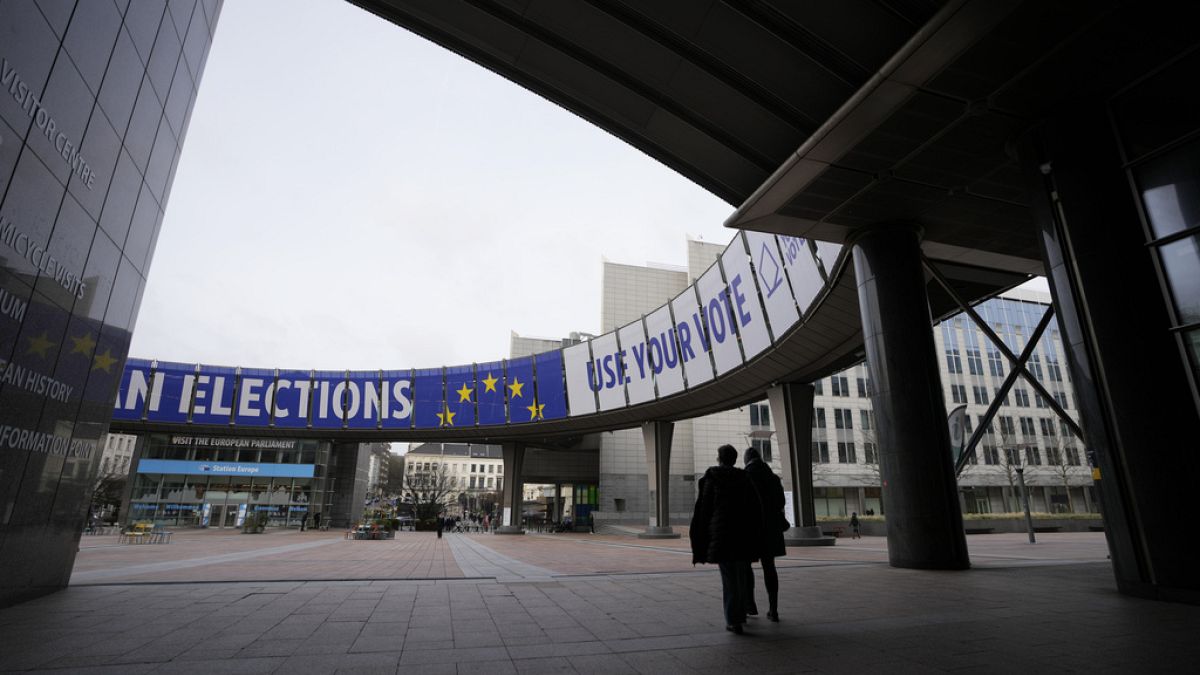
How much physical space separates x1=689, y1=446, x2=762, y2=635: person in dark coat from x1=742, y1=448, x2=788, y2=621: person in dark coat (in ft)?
0.97

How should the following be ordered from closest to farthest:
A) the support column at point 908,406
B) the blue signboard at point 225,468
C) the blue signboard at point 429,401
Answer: the support column at point 908,406 → the blue signboard at point 429,401 → the blue signboard at point 225,468

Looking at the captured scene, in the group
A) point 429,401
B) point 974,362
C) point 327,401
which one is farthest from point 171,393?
point 974,362

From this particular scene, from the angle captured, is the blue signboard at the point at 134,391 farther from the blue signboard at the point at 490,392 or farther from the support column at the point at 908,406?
the support column at the point at 908,406

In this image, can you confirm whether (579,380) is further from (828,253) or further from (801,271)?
(828,253)

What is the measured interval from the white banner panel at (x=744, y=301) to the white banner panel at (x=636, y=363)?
27.2ft

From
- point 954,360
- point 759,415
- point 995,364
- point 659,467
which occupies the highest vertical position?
point 954,360

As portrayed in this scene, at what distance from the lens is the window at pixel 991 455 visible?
51.8 m

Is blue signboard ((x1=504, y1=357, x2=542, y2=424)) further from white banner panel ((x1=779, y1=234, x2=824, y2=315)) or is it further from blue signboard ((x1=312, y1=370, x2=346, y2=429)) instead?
white banner panel ((x1=779, y1=234, x2=824, y2=315))

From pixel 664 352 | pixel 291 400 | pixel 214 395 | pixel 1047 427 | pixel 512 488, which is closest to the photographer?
pixel 664 352

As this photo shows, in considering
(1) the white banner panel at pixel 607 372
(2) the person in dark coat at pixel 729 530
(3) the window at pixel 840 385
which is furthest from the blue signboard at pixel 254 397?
(3) the window at pixel 840 385

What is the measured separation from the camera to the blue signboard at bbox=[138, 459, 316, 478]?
42094 millimetres

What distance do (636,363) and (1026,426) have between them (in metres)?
46.2

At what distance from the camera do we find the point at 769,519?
612 cm

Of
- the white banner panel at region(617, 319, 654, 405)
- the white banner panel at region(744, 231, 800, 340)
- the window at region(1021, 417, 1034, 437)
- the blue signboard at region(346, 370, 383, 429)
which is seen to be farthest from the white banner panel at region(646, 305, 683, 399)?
the window at region(1021, 417, 1034, 437)
